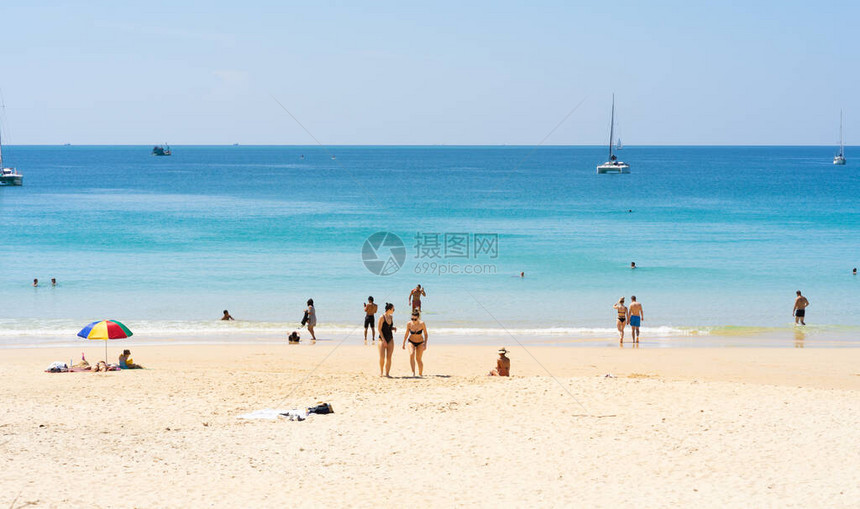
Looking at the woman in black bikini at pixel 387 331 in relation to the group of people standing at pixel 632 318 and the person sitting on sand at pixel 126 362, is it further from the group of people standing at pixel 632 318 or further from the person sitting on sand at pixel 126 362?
the group of people standing at pixel 632 318

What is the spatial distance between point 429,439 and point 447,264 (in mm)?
26925

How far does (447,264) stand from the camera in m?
37.2

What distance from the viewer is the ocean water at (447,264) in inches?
915

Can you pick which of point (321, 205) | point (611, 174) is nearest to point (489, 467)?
point (321, 205)

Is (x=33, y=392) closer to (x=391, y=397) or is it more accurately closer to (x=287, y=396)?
(x=287, y=396)

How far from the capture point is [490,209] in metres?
64.1

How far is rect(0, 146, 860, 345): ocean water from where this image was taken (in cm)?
2325

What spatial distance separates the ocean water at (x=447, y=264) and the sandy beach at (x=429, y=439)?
7319mm

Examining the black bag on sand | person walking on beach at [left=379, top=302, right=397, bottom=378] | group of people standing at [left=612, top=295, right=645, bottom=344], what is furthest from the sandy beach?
group of people standing at [left=612, top=295, right=645, bottom=344]

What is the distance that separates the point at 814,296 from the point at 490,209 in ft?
125

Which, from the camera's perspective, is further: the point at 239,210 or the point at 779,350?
the point at 239,210

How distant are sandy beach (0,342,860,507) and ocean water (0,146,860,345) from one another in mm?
7319

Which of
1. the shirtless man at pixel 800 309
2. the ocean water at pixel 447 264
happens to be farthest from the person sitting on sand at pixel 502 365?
the shirtless man at pixel 800 309

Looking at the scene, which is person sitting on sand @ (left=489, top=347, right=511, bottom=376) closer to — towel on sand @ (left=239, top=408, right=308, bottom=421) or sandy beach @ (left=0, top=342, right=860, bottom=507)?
sandy beach @ (left=0, top=342, right=860, bottom=507)
